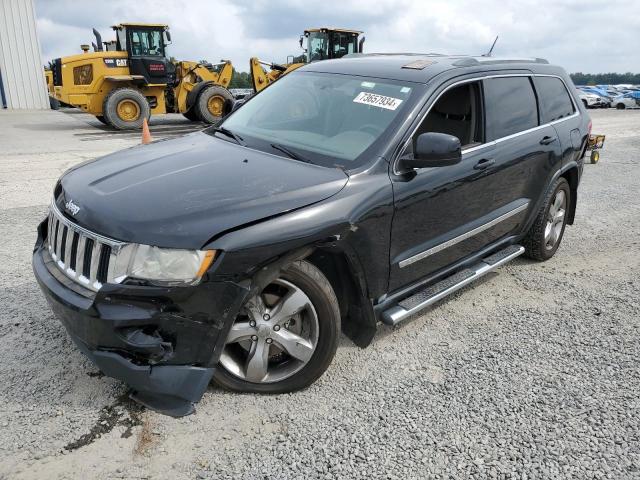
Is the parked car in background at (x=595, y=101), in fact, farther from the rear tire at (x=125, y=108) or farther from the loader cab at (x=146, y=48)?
the rear tire at (x=125, y=108)

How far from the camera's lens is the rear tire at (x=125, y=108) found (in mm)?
14469

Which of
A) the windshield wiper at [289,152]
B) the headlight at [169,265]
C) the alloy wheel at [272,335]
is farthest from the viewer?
the windshield wiper at [289,152]

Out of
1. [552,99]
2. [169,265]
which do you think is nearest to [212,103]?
[552,99]

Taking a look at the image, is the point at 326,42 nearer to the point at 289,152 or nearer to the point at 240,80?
the point at 240,80

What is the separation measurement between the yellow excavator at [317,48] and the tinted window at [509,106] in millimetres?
13952

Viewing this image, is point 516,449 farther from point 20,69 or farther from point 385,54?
point 20,69

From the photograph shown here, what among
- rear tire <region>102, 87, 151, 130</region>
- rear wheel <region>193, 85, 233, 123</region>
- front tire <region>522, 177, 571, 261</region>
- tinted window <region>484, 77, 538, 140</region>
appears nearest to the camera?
tinted window <region>484, 77, 538, 140</region>

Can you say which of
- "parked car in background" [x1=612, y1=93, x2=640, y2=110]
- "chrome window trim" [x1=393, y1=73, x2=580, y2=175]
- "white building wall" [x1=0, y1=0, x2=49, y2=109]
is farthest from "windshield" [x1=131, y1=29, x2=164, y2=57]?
"parked car in background" [x1=612, y1=93, x2=640, y2=110]

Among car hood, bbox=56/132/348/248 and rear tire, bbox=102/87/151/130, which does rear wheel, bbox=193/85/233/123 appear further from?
car hood, bbox=56/132/348/248

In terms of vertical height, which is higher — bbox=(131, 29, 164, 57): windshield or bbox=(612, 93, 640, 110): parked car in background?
bbox=(131, 29, 164, 57): windshield

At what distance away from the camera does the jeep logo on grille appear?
258 centimetres

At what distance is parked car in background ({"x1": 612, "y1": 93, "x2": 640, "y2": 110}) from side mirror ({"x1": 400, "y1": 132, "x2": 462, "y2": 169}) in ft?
124

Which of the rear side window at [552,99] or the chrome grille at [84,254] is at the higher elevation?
the rear side window at [552,99]

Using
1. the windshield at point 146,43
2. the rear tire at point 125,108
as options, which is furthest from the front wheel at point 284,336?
the windshield at point 146,43
